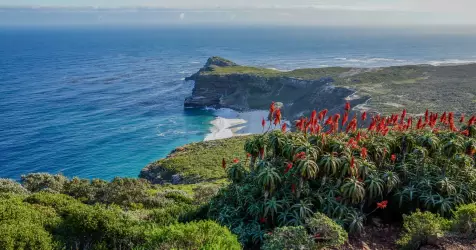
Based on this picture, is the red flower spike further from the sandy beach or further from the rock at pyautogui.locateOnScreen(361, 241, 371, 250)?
the sandy beach

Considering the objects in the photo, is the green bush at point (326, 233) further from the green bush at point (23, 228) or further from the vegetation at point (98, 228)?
the green bush at point (23, 228)

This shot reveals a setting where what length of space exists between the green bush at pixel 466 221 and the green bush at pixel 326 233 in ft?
17.6

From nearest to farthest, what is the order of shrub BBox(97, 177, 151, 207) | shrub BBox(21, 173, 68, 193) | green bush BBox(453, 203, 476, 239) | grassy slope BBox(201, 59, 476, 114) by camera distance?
green bush BBox(453, 203, 476, 239) < shrub BBox(97, 177, 151, 207) < shrub BBox(21, 173, 68, 193) < grassy slope BBox(201, 59, 476, 114)

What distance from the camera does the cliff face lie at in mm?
96500

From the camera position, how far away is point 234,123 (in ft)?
291

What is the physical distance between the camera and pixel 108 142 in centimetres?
7088

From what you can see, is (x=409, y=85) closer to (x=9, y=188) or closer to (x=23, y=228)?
(x=9, y=188)

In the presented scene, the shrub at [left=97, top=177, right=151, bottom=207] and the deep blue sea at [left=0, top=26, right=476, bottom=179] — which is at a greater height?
the shrub at [left=97, top=177, right=151, bottom=207]

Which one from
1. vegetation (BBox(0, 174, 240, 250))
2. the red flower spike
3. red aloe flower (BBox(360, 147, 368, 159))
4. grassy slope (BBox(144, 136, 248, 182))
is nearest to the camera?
vegetation (BBox(0, 174, 240, 250))

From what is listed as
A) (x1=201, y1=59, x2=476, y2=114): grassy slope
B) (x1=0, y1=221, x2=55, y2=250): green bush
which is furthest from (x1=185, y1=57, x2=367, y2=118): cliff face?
(x1=0, y1=221, x2=55, y2=250): green bush

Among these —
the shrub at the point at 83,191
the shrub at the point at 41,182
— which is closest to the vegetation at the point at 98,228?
the shrub at the point at 83,191

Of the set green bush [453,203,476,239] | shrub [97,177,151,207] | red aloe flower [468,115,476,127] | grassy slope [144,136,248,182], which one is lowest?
grassy slope [144,136,248,182]

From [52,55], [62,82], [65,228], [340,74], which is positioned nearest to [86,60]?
[52,55]

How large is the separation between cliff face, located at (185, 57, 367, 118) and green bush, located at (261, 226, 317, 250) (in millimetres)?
77294
